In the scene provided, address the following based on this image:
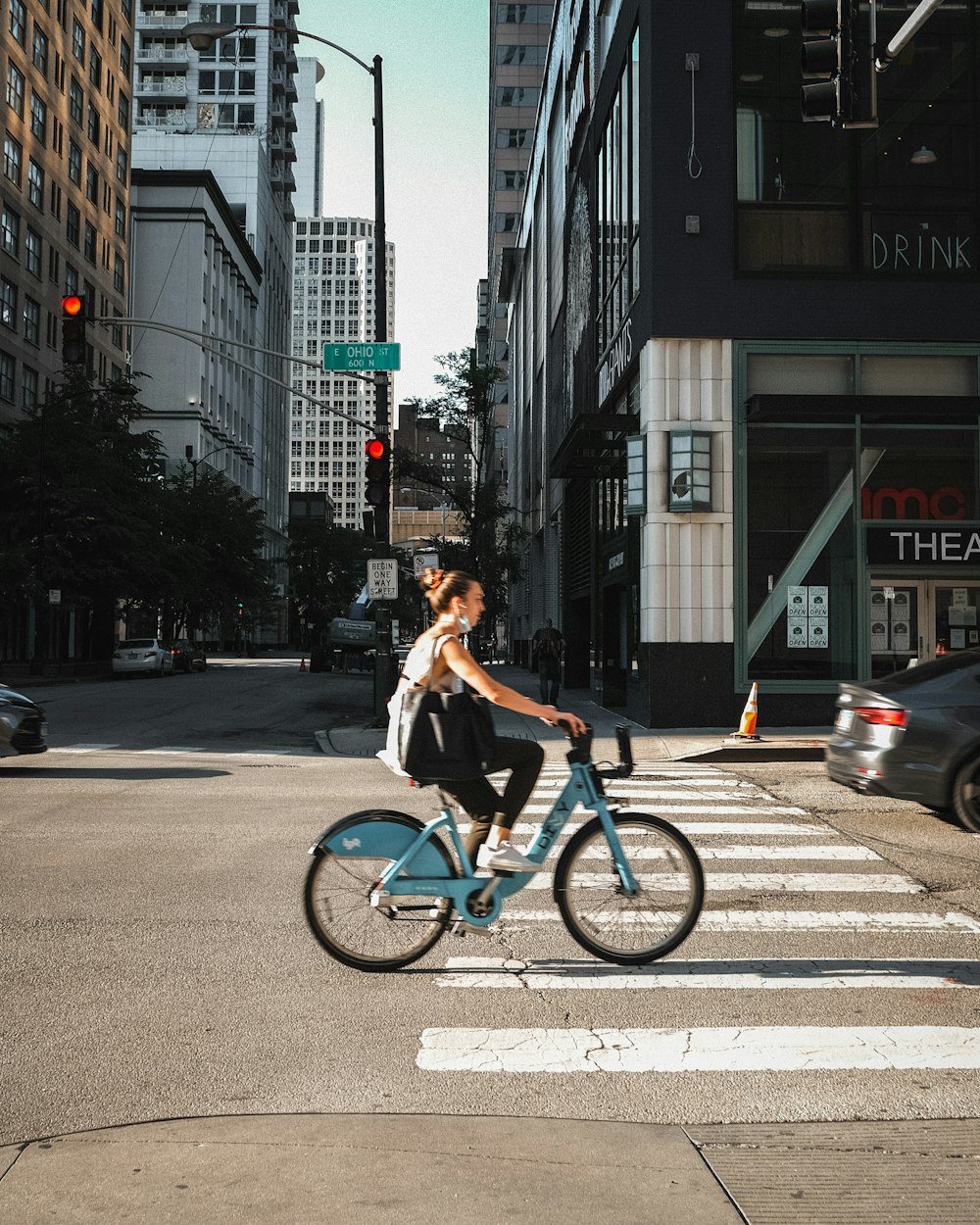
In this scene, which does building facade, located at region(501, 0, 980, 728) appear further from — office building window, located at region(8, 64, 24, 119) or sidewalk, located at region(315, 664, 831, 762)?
office building window, located at region(8, 64, 24, 119)

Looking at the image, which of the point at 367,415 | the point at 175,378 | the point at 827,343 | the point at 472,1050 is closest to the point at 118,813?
the point at 472,1050

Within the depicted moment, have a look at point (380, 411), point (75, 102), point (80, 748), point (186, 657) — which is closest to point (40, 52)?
point (75, 102)

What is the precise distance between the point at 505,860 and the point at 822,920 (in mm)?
2288

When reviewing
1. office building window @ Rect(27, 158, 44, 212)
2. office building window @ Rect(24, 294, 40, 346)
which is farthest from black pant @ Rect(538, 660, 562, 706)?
office building window @ Rect(27, 158, 44, 212)

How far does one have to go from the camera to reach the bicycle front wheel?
5895 millimetres

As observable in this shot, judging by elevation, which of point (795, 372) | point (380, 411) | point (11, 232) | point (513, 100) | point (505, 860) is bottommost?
point (505, 860)

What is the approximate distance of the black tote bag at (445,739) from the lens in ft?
18.2

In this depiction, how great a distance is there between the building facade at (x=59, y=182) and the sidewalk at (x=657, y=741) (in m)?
36.0

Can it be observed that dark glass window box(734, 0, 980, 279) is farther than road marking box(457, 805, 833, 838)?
Yes

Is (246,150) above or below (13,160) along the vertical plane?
above

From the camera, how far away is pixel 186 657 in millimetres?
49656

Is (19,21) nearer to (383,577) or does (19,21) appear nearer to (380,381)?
(380,381)

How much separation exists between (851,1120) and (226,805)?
8189mm

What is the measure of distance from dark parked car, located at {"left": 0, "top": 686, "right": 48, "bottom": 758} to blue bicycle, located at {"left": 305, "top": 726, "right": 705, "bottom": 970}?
8.93 meters
